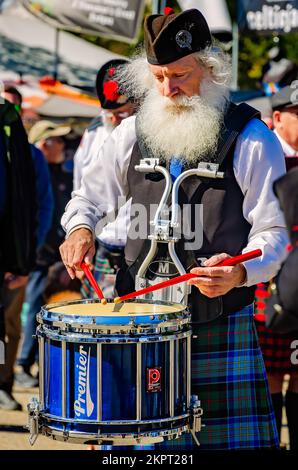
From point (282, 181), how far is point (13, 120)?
10.4ft

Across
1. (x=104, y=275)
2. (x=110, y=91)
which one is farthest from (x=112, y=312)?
(x=110, y=91)

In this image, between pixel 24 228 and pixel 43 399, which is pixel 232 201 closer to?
pixel 43 399

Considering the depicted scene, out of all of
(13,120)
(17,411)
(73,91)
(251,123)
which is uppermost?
(251,123)

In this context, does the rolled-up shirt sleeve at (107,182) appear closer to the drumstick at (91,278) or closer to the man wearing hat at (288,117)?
the drumstick at (91,278)

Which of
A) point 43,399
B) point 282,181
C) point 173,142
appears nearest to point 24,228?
point 173,142

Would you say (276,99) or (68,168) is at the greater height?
(276,99)

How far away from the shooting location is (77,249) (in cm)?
360

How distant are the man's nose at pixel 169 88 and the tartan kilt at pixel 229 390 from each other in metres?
0.83

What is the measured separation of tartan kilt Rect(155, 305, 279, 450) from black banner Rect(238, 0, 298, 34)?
4.93 m

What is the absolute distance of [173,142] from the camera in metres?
3.67

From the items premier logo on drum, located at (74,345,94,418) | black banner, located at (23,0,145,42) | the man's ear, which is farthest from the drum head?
black banner, located at (23,0,145,42)

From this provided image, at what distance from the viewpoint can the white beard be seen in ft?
11.8

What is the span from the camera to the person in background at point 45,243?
288 inches

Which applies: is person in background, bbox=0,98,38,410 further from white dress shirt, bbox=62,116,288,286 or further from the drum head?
the drum head
